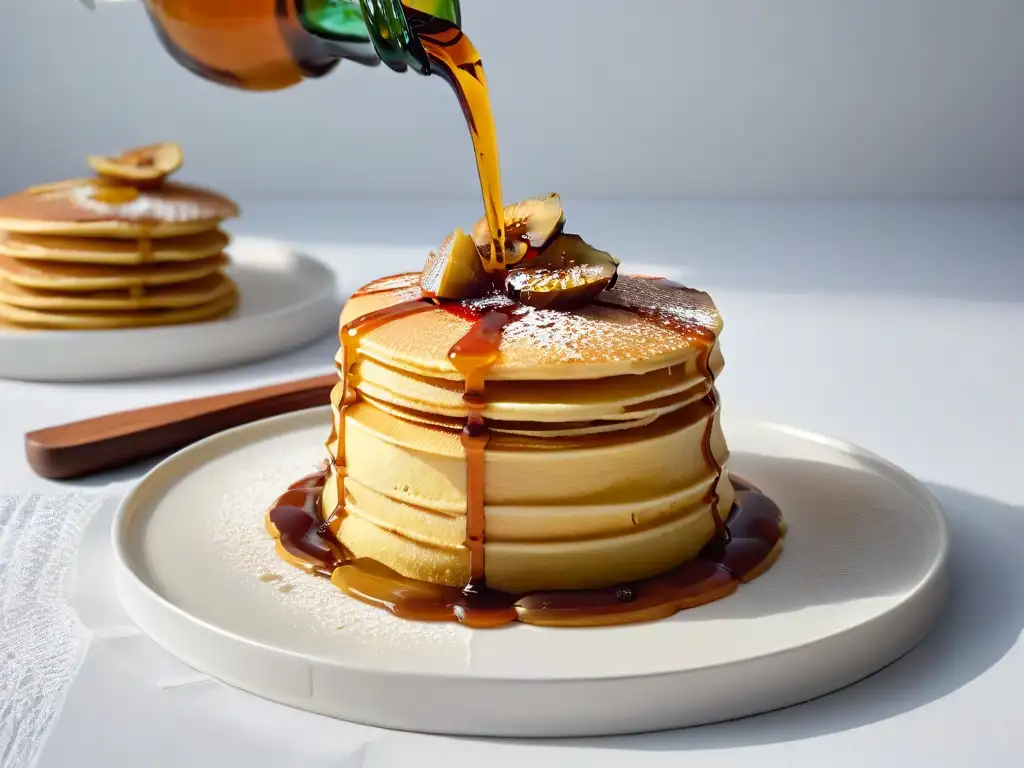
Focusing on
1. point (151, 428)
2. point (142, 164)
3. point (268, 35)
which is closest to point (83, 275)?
point (142, 164)

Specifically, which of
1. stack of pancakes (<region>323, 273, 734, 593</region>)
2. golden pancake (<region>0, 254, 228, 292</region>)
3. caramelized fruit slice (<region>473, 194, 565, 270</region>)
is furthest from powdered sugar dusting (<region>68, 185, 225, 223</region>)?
stack of pancakes (<region>323, 273, 734, 593</region>)

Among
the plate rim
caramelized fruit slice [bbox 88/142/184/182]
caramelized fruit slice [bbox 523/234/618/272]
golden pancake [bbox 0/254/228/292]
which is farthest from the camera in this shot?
caramelized fruit slice [bbox 88/142/184/182]

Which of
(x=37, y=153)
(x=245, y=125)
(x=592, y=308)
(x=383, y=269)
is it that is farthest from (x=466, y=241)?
(x=37, y=153)

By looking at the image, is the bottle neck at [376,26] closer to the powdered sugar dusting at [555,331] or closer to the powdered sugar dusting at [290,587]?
the powdered sugar dusting at [555,331]

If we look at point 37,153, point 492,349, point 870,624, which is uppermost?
point 492,349

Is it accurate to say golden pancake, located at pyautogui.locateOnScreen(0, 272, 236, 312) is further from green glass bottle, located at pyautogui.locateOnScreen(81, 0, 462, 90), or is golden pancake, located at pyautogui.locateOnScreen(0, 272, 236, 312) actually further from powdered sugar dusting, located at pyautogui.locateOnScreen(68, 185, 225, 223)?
green glass bottle, located at pyautogui.locateOnScreen(81, 0, 462, 90)

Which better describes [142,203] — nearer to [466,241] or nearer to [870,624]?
[466,241]
